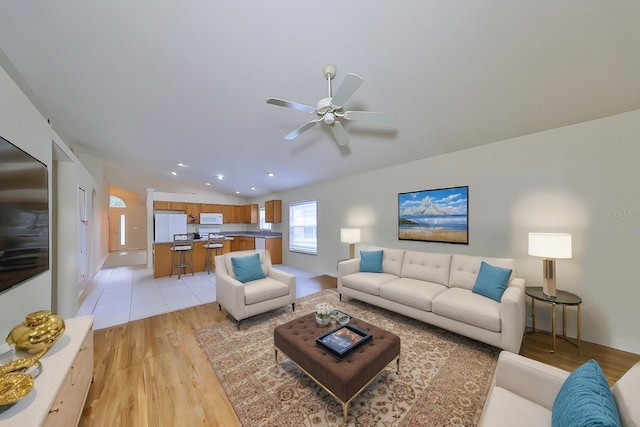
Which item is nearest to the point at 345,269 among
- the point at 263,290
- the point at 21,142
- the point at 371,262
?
the point at 371,262

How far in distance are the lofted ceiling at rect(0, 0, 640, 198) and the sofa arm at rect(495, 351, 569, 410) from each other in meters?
2.21

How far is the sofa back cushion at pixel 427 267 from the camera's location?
3.13m

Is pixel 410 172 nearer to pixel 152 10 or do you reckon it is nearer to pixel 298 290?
pixel 298 290

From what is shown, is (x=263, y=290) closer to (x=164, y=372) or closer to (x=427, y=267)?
(x=164, y=372)

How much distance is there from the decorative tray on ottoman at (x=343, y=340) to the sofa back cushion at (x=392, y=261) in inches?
71.1

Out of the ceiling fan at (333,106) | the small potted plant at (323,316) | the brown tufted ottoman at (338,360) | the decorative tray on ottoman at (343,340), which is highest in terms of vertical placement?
the ceiling fan at (333,106)

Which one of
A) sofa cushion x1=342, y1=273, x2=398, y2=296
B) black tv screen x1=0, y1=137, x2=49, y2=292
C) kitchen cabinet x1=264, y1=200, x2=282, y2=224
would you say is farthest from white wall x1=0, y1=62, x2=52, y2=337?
kitchen cabinet x1=264, y1=200, x2=282, y2=224

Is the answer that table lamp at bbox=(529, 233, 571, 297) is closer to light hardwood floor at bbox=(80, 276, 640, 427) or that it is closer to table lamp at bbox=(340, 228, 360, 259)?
light hardwood floor at bbox=(80, 276, 640, 427)

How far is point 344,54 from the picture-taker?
198 cm

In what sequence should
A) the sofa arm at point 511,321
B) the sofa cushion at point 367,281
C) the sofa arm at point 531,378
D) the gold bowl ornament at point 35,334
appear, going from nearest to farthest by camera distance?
the sofa arm at point 531,378, the gold bowl ornament at point 35,334, the sofa arm at point 511,321, the sofa cushion at point 367,281

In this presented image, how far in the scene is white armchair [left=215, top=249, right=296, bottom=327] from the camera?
2.83 meters

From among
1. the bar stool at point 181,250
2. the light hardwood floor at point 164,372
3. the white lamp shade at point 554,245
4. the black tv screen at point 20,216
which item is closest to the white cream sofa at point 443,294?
the white lamp shade at point 554,245

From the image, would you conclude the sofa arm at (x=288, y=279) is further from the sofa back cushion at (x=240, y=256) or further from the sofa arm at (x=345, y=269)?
the sofa arm at (x=345, y=269)

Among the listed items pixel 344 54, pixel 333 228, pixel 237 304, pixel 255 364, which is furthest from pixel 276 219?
pixel 344 54
